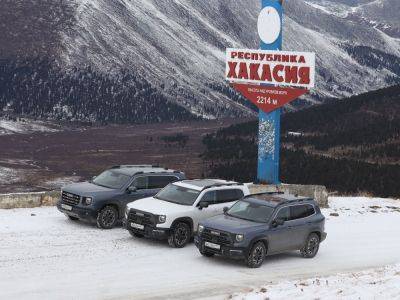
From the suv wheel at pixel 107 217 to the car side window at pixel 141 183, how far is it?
1.31 meters

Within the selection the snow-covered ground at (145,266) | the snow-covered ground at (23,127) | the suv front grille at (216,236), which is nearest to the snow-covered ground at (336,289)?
the snow-covered ground at (145,266)

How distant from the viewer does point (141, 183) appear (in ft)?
77.5

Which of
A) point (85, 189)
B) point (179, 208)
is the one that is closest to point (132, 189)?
point (85, 189)

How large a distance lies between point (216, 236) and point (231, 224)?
577mm

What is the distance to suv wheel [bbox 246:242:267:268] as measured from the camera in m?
18.5

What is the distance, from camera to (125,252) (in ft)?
63.6

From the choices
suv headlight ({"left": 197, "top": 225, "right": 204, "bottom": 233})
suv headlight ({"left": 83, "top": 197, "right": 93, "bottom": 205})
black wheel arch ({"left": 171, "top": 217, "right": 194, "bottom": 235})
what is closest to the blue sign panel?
black wheel arch ({"left": 171, "top": 217, "right": 194, "bottom": 235})

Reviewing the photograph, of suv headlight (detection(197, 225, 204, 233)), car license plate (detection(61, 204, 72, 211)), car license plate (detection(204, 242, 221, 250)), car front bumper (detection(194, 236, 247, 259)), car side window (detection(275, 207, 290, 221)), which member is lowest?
car front bumper (detection(194, 236, 247, 259))

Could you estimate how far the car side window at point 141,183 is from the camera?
23422 mm

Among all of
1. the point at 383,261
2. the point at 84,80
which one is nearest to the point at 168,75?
the point at 84,80

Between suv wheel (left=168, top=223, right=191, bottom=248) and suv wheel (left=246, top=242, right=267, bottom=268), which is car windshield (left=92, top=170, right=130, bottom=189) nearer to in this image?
suv wheel (left=168, top=223, right=191, bottom=248)

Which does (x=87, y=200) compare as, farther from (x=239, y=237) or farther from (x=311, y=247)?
(x=311, y=247)

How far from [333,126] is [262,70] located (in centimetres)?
11094

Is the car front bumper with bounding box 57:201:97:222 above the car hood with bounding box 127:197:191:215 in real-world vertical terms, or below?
below
